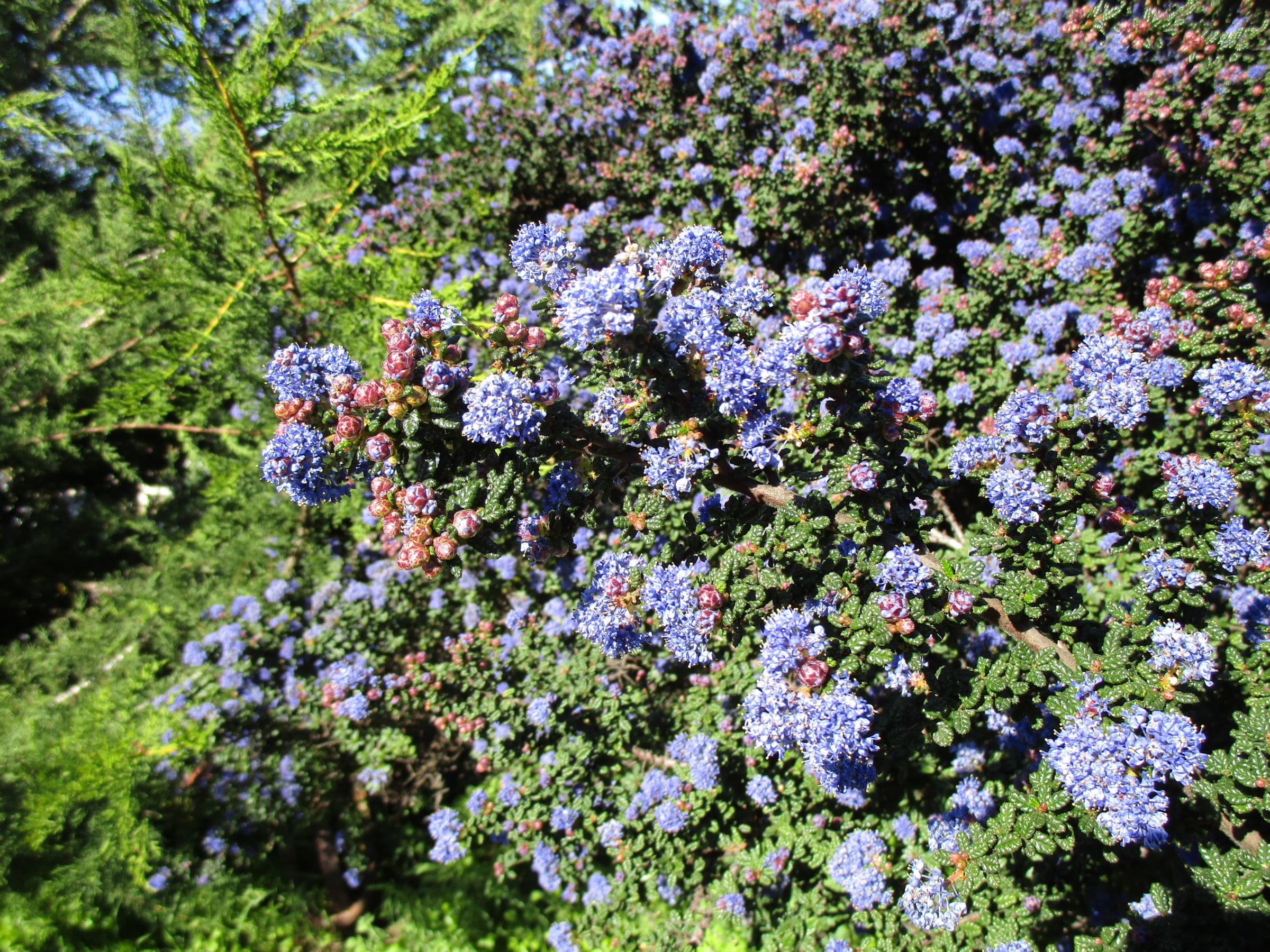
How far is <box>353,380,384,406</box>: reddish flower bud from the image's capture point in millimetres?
1521

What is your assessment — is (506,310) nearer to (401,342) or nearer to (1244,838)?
(401,342)

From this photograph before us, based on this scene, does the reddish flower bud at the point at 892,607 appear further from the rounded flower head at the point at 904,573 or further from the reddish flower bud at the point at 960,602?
the reddish flower bud at the point at 960,602

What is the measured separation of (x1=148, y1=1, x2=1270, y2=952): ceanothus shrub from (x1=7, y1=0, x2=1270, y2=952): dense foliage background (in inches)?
0.9

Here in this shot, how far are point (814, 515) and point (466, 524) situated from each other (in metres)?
0.90

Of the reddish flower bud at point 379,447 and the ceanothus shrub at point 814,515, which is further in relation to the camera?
the ceanothus shrub at point 814,515

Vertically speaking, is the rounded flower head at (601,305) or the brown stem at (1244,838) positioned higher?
the rounded flower head at (601,305)

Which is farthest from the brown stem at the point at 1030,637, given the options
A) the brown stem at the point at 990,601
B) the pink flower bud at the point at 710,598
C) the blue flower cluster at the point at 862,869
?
the blue flower cluster at the point at 862,869

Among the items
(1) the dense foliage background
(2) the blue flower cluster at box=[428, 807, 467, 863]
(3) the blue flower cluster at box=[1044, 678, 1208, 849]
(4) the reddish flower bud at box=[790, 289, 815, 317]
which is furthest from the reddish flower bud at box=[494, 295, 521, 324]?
(2) the blue flower cluster at box=[428, 807, 467, 863]

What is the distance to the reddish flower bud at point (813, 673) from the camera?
63.4 inches

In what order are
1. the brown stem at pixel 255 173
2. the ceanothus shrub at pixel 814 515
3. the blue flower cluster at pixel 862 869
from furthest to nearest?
the brown stem at pixel 255 173, the blue flower cluster at pixel 862 869, the ceanothus shrub at pixel 814 515

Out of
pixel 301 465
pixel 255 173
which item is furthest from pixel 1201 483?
pixel 255 173

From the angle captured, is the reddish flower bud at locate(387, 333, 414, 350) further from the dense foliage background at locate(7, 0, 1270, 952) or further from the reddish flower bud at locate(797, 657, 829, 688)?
the reddish flower bud at locate(797, 657, 829, 688)

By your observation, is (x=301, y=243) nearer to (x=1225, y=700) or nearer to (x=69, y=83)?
(x=69, y=83)

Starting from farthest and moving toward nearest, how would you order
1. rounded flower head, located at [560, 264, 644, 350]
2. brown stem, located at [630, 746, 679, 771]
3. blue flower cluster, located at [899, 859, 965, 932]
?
brown stem, located at [630, 746, 679, 771]
blue flower cluster, located at [899, 859, 965, 932]
rounded flower head, located at [560, 264, 644, 350]
